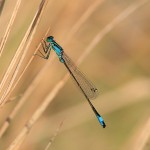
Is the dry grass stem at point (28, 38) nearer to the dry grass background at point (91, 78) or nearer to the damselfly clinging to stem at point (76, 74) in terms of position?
the dry grass background at point (91, 78)

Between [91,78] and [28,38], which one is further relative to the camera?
[91,78]

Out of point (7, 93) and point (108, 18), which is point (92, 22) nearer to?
point (108, 18)

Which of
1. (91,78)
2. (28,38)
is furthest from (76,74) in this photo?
(28,38)

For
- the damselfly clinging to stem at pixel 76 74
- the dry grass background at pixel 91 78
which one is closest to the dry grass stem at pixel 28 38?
the dry grass background at pixel 91 78

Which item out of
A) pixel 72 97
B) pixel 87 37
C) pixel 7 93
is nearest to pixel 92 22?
pixel 87 37

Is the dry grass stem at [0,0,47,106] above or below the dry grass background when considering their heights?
below

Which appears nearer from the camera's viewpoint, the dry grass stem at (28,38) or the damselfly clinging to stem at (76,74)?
the dry grass stem at (28,38)

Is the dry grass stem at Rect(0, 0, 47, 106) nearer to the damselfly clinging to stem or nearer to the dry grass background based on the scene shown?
the dry grass background

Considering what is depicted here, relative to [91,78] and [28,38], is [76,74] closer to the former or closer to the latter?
[91,78]

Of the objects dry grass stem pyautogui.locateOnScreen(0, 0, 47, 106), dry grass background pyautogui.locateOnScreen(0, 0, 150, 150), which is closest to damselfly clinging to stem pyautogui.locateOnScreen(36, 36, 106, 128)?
dry grass background pyautogui.locateOnScreen(0, 0, 150, 150)

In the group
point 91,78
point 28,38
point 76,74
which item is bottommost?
point 28,38

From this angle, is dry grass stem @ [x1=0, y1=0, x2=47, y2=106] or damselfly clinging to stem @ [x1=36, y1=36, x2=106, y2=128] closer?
dry grass stem @ [x1=0, y1=0, x2=47, y2=106]
